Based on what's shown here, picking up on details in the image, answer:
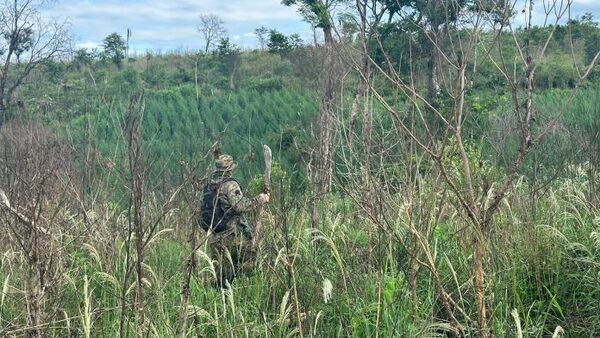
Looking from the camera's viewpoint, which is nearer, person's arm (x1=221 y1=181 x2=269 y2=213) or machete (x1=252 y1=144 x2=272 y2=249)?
machete (x1=252 y1=144 x2=272 y2=249)

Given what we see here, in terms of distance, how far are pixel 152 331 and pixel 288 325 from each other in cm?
82

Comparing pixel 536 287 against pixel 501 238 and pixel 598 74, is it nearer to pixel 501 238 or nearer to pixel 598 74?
pixel 501 238

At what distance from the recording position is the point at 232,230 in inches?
214

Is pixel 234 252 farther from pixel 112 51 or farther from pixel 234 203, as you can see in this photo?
pixel 112 51

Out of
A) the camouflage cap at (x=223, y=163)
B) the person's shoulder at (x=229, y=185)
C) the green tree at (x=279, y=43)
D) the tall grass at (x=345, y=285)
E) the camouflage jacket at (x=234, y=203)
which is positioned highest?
the green tree at (x=279, y=43)

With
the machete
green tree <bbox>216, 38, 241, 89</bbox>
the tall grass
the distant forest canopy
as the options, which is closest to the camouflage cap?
the machete

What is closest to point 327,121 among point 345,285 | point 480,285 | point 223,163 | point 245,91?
point 223,163

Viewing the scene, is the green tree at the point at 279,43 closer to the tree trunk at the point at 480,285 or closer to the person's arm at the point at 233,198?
the person's arm at the point at 233,198

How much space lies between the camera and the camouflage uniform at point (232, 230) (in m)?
5.30

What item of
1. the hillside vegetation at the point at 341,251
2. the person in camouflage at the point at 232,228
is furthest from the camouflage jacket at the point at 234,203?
the hillside vegetation at the point at 341,251

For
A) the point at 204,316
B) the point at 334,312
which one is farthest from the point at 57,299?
the point at 334,312

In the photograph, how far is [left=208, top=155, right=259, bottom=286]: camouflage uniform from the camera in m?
5.30

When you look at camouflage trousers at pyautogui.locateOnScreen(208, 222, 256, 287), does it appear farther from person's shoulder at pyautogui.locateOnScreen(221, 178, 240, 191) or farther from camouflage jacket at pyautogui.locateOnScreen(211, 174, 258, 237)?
person's shoulder at pyautogui.locateOnScreen(221, 178, 240, 191)

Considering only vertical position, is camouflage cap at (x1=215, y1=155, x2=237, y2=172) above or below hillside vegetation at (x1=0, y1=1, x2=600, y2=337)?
above
